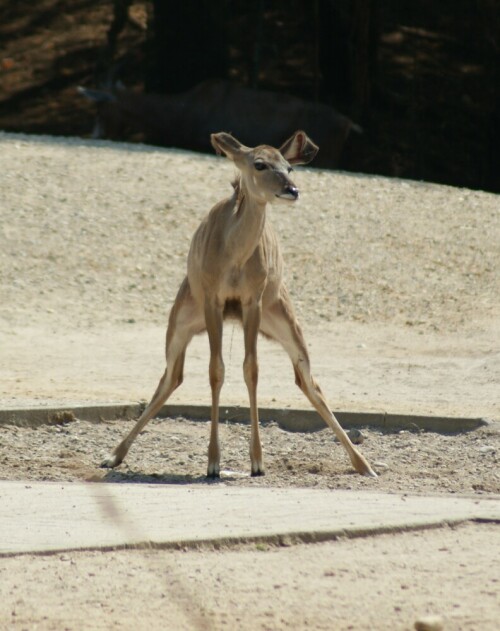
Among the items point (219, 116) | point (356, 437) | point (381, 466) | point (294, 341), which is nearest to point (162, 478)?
point (294, 341)

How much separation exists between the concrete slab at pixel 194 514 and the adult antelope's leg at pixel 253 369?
0.83 metres

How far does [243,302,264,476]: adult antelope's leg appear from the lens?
7.78 m

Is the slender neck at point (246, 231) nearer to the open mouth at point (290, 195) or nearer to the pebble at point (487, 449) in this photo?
the open mouth at point (290, 195)

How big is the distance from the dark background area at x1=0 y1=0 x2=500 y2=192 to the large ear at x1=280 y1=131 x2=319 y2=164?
51.8 feet

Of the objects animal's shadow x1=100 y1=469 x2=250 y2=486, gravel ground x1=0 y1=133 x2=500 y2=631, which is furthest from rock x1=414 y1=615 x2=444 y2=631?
animal's shadow x1=100 y1=469 x2=250 y2=486

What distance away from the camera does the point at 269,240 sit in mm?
8195

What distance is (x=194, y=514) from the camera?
241 inches

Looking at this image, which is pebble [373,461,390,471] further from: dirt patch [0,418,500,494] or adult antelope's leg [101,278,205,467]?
adult antelope's leg [101,278,205,467]

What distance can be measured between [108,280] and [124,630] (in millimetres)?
10599

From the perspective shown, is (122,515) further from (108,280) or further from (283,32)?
(283,32)

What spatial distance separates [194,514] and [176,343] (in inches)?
92.9

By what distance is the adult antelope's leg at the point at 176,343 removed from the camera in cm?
826

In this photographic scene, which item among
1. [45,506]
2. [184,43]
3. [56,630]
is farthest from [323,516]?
[184,43]

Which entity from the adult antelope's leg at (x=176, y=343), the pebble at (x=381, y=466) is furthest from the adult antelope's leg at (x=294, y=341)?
the adult antelope's leg at (x=176, y=343)
